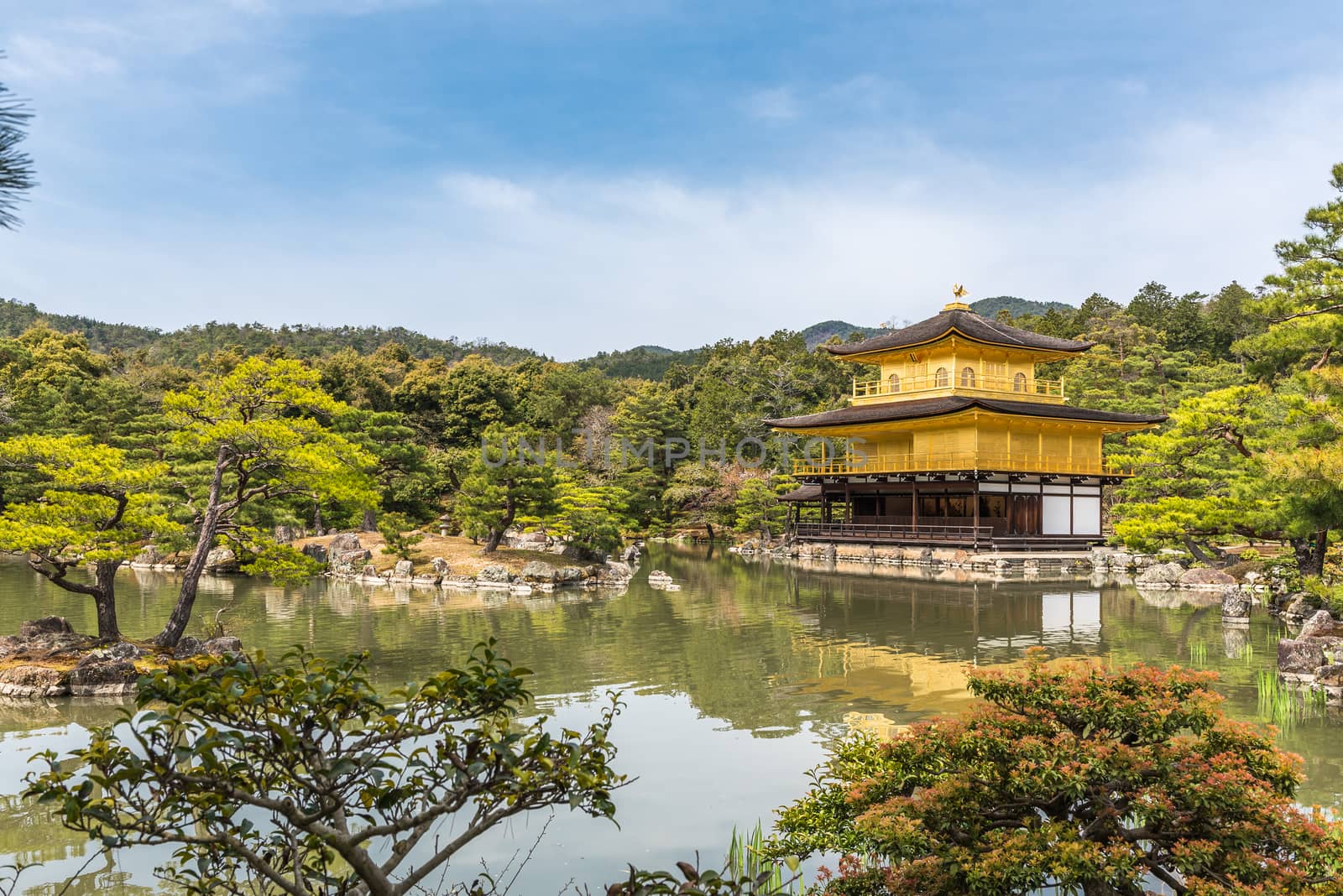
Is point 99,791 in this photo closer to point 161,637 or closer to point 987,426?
point 161,637

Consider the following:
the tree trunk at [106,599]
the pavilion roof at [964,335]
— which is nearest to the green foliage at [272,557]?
the tree trunk at [106,599]

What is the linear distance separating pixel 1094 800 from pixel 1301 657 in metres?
9.10

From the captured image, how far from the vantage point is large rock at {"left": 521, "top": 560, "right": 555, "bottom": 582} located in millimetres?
21875

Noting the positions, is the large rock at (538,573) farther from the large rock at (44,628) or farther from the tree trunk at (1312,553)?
the tree trunk at (1312,553)

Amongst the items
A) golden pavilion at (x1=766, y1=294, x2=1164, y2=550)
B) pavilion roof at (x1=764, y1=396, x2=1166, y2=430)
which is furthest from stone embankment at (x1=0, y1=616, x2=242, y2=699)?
pavilion roof at (x1=764, y1=396, x2=1166, y2=430)

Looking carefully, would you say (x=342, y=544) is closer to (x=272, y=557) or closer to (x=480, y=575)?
(x=480, y=575)

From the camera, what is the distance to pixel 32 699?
1016 centimetres

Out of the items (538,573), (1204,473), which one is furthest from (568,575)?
(1204,473)

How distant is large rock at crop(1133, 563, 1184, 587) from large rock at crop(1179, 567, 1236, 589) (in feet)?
0.82

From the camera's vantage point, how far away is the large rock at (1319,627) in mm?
11938

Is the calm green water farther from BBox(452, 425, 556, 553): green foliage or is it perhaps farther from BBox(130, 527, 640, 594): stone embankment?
BBox(452, 425, 556, 553): green foliage

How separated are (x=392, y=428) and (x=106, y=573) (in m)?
14.2

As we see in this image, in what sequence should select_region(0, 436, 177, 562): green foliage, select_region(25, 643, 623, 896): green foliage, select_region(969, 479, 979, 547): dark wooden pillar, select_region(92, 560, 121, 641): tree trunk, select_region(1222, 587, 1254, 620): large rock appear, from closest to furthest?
1. select_region(25, 643, 623, 896): green foliage
2. select_region(0, 436, 177, 562): green foliage
3. select_region(92, 560, 121, 641): tree trunk
4. select_region(1222, 587, 1254, 620): large rock
5. select_region(969, 479, 979, 547): dark wooden pillar

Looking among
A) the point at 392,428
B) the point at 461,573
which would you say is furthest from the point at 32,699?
the point at 392,428
